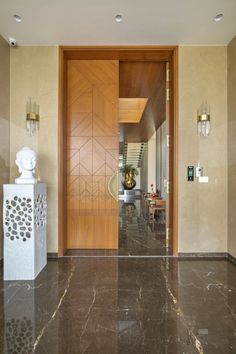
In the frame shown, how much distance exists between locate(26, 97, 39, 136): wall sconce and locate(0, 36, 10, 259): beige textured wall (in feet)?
1.03

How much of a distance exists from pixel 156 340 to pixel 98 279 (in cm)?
132

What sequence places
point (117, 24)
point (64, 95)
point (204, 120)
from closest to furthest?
point (117, 24), point (204, 120), point (64, 95)

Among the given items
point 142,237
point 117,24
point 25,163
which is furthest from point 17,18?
point 142,237

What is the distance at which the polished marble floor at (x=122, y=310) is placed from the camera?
193 cm

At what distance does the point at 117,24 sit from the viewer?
3445mm

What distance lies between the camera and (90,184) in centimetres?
438

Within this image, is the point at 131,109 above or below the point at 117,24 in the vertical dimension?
above

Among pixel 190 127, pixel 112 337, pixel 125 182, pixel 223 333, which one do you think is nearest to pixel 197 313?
pixel 223 333

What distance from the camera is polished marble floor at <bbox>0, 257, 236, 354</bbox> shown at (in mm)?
1928

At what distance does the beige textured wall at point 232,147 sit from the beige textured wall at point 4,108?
351cm

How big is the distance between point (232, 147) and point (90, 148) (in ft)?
7.61

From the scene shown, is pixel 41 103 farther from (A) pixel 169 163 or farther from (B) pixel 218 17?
(B) pixel 218 17

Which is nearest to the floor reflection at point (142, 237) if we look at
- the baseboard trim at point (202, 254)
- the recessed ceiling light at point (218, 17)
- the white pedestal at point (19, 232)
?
the baseboard trim at point (202, 254)

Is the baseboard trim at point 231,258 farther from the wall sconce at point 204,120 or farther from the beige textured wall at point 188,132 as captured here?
the wall sconce at point 204,120
